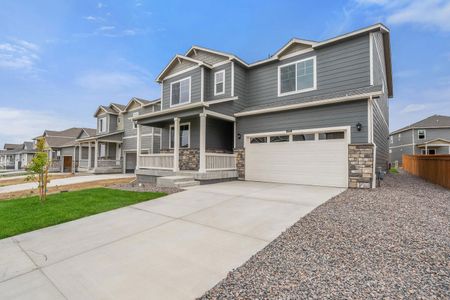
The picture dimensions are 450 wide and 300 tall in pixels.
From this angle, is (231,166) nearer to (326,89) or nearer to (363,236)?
(326,89)

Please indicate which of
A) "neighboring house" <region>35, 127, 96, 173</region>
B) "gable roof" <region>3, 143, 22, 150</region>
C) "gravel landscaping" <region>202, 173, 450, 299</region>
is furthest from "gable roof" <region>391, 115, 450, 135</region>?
"gable roof" <region>3, 143, 22, 150</region>

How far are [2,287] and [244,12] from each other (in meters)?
16.9

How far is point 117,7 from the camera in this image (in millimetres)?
11938

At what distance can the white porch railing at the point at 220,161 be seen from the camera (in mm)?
10023

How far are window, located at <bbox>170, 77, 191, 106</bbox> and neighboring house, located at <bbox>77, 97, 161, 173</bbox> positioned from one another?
15.5 ft

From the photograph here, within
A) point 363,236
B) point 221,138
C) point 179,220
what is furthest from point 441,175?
point 179,220

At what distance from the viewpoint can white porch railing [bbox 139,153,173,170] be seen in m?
11.2

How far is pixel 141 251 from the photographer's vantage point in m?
3.17

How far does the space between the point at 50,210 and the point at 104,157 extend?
60.3 feet

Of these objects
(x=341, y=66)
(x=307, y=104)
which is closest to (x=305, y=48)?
(x=341, y=66)

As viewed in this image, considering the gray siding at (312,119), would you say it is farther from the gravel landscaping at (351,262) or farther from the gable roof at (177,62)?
the gravel landscaping at (351,262)

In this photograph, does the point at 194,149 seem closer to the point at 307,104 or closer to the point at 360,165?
the point at 307,104

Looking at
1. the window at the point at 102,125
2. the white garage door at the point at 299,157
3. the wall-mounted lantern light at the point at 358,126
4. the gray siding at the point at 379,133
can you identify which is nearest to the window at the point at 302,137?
the white garage door at the point at 299,157

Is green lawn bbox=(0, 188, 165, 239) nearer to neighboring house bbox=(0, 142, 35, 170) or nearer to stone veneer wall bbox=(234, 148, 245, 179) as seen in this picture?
stone veneer wall bbox=(234, 148, 245, 179)
